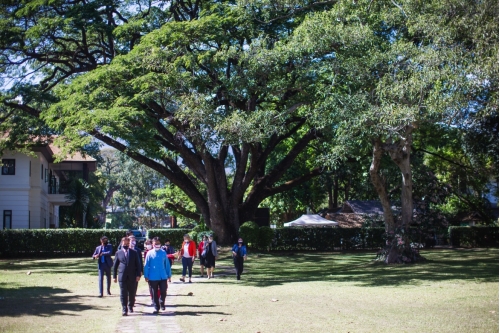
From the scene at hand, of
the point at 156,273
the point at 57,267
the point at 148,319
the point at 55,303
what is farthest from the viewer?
the point at 57,267

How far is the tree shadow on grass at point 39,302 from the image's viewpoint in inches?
543

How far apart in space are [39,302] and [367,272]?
13.1 m

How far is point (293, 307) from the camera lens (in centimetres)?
1459

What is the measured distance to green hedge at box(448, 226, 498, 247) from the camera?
43.7 meters

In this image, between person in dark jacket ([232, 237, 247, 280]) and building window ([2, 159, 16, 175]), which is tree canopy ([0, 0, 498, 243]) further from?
building window ([2, 159, 16, 175])

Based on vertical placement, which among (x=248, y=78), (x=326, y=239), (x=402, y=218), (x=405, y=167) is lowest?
(x=326, y=239)

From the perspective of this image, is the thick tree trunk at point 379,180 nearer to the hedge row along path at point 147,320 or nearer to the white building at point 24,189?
the hedge row along path at point 147,320

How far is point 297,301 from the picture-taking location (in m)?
15.8

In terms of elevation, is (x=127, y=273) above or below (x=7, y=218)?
below

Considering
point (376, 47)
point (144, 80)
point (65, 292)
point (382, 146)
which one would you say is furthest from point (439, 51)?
point (65, 292)

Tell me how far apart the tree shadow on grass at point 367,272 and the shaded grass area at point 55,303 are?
5.54 meters

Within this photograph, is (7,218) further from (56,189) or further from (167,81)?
(167,81)

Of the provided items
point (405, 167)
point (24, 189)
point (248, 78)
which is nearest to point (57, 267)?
point (248, 78)

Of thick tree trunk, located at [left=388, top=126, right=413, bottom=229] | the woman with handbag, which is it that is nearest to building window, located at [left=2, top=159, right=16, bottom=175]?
the woman with handbag
